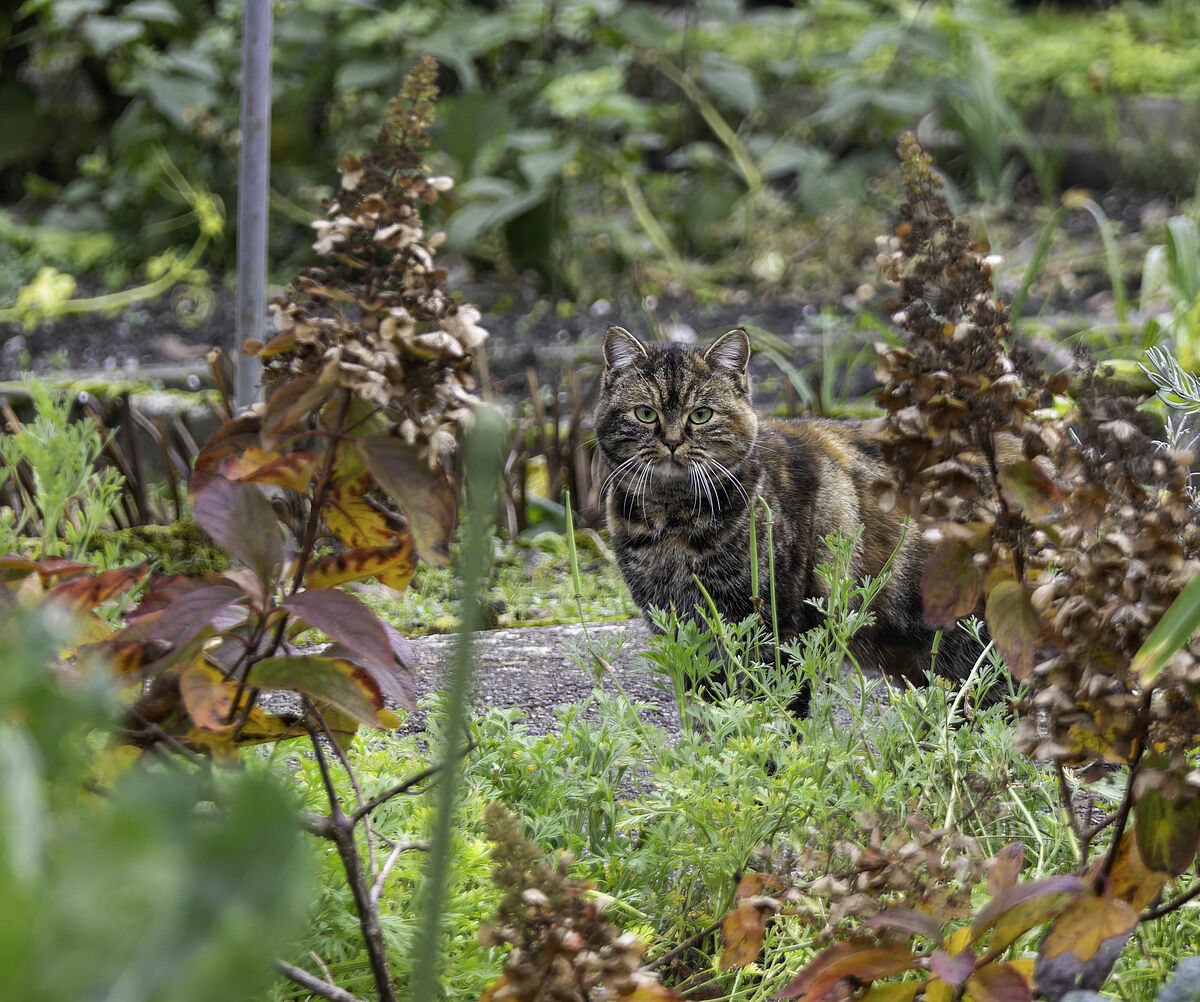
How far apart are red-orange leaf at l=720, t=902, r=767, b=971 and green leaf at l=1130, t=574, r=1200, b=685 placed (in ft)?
1.51

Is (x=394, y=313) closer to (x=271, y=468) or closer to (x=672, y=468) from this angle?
(x=271, y=468)

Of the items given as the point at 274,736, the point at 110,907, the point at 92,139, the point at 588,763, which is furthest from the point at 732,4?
the point at 110,907

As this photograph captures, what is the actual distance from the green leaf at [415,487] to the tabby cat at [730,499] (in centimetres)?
127

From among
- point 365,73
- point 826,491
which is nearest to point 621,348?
point 826,491

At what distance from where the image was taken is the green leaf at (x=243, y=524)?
114 cm

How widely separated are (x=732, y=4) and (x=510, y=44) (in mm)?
1046

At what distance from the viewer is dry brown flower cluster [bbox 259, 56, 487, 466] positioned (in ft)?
3.60

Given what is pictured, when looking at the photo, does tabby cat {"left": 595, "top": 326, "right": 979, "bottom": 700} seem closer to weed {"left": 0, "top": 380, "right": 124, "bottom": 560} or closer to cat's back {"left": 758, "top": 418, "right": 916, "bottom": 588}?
cat's back {"left": 758, "top": 418, "right": 916, "bottom": 588}

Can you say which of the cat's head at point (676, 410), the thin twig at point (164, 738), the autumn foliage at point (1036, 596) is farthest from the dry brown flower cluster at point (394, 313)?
the cat's head at point (676, 410)

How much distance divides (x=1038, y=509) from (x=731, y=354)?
1479 mm

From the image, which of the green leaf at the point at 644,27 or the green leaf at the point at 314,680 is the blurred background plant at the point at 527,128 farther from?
the green leaf at the point at 314,680

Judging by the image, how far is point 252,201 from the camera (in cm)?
235

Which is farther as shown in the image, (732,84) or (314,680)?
(732,84)

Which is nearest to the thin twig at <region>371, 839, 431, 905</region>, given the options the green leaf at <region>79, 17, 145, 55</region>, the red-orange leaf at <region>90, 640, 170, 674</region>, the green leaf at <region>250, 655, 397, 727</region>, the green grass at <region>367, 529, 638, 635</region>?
the green leaf at <region>250, 655, 397, 727</region>
